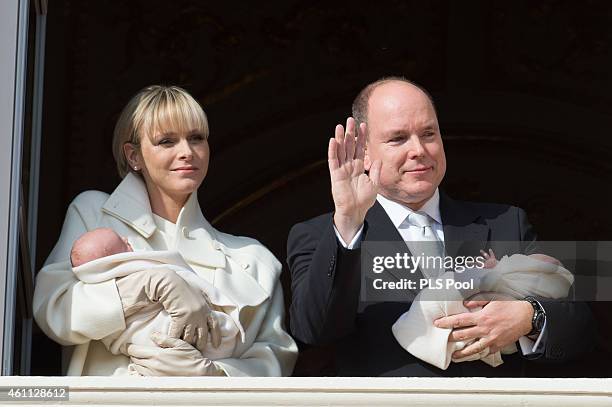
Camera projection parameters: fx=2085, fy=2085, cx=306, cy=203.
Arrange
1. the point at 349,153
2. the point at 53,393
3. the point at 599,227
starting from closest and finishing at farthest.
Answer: the point at 53,393, the point at 349,153, the point at 599,227

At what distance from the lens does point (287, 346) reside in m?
4.69

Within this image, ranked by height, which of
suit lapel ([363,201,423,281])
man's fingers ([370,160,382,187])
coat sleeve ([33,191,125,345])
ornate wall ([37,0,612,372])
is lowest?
coat sleeve ([33,191,125,345])

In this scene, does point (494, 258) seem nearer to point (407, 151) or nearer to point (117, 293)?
point (407, 151)

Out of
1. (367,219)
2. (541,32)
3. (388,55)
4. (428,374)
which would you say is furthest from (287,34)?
(428,374)

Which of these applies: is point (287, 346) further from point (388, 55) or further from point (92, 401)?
point (388, 55)

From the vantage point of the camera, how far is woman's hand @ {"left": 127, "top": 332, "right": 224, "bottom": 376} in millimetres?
4438

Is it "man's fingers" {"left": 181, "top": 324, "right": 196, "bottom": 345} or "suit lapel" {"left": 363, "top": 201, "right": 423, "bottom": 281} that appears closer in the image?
"man's fingers" {"left": 181, "top": 324, "right": 196, "bottom": 345}

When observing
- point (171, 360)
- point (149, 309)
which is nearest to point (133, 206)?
point (149, 309)

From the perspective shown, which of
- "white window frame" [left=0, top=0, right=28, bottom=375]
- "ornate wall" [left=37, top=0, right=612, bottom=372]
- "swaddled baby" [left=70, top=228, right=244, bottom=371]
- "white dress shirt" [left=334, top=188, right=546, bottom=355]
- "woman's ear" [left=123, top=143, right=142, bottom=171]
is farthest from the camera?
"ornate wall" [left=37, top=0, right=612, bottom=372]

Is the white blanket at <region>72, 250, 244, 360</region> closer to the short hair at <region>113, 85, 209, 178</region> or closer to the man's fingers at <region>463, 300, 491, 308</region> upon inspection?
the short hair at <region>113, 85, 209, 178</region>

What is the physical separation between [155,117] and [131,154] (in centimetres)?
12

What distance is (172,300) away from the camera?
4.45 m

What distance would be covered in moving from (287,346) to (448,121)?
1.38 metres

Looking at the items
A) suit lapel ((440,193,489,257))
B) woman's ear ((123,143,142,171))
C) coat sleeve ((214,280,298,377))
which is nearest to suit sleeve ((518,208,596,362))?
suit lapel ((440,193,489,257))
